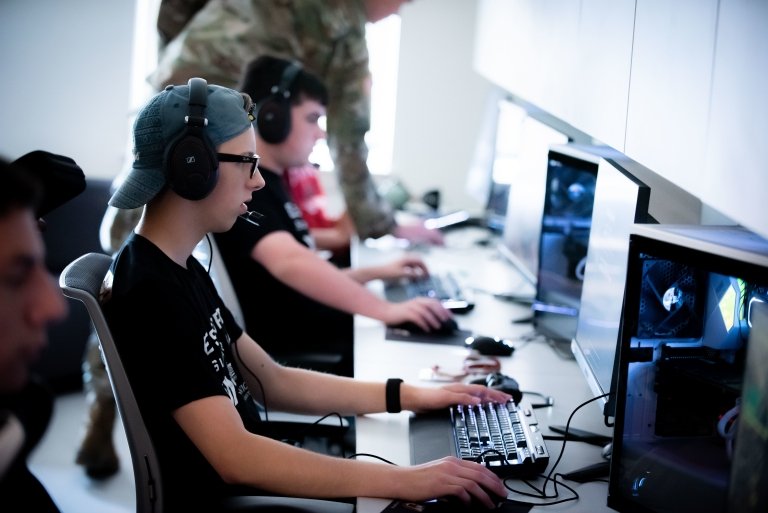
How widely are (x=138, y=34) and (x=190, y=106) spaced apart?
112 inches

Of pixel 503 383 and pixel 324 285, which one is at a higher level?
pixel 324 285

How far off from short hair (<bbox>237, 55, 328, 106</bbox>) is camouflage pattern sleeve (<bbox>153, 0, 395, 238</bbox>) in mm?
237

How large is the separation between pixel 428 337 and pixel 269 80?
2.36ft

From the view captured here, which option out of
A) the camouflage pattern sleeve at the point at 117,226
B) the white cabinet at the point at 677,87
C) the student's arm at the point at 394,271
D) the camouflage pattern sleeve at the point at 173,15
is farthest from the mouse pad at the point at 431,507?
Result: the camouflage pattern sleeve at the point at 173,15

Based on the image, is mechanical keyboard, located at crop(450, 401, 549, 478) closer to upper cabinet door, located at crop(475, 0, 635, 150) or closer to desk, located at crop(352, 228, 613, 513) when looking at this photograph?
desk, located at crop(352, 228, 613, 513)

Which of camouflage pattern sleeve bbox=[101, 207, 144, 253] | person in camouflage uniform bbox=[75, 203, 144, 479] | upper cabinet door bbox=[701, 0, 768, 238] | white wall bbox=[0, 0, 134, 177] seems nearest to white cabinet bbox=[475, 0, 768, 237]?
upper cabinet door bbox=[701, 0, 768, 238]

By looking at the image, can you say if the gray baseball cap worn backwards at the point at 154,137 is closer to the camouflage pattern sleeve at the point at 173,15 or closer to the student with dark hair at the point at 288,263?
the student with dark hair at the point at 288,263

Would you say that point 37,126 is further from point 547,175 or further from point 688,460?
point 688,460

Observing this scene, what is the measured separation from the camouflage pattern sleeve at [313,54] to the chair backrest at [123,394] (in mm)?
1241

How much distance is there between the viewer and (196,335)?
1292 mm

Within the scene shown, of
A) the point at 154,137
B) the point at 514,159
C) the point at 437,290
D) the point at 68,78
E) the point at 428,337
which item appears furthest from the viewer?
the point at 68,78

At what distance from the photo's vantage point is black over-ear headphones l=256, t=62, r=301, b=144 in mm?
2152

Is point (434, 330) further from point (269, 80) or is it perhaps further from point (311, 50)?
point (311, 50)

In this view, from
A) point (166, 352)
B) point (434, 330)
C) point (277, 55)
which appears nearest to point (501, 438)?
point (166, 352)
